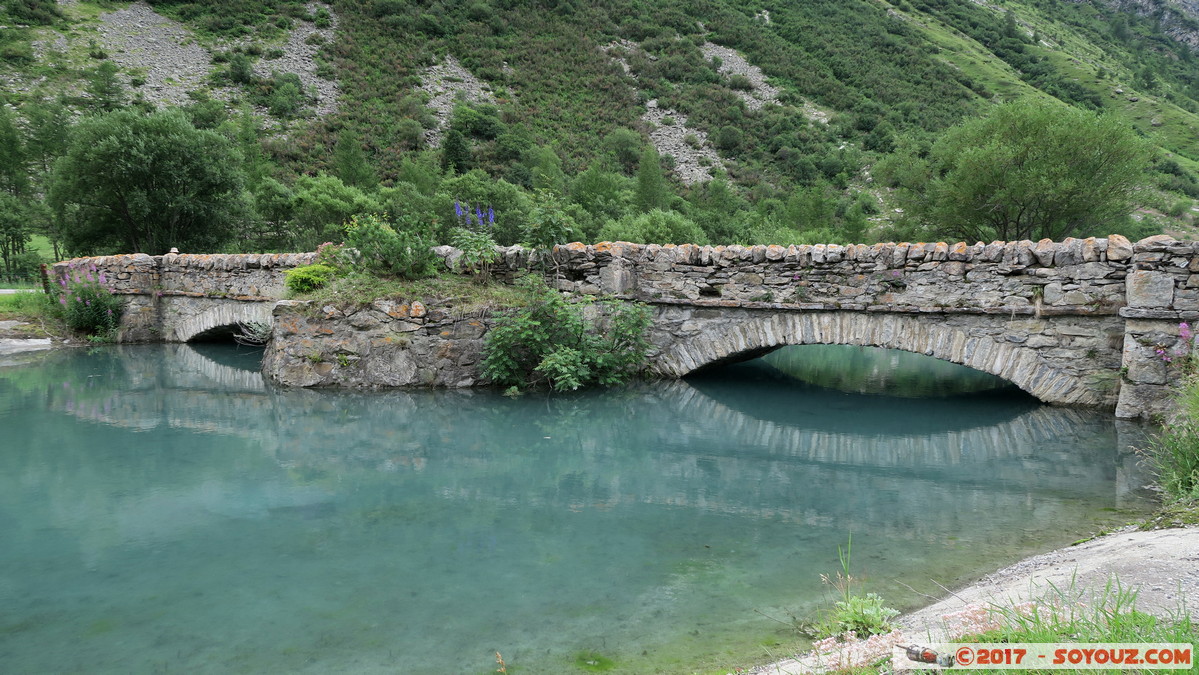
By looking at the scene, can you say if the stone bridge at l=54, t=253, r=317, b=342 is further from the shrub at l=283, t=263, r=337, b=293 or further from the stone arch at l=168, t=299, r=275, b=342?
the shrub at l=283, t=263, r=337, b=293

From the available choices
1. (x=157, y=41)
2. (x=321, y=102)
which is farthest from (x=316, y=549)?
(x=157, y=41)

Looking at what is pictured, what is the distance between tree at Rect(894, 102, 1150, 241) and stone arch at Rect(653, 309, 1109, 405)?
48.4ft

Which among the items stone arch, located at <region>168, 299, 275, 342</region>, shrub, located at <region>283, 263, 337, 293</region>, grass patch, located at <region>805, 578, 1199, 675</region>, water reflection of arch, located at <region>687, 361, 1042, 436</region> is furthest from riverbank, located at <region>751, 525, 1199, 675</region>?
stone arch, located at <region>168, 299, 275, 342</region>

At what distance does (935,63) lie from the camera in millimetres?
66125

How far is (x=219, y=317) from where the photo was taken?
43.5ft

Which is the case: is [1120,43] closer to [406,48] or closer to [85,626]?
[406,48]

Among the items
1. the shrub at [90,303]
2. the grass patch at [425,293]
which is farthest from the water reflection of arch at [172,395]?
the shrub at [90,303]

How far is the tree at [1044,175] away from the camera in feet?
65.4

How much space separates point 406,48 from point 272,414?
66644 millimetres

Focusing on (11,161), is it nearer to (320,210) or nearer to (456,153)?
(320,210)

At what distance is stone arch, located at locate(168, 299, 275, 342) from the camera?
12492 mm

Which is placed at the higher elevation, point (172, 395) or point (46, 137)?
point (46, 137)

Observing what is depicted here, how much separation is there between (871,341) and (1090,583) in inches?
234

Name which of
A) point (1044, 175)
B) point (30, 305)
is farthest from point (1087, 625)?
point (1044, 175)
